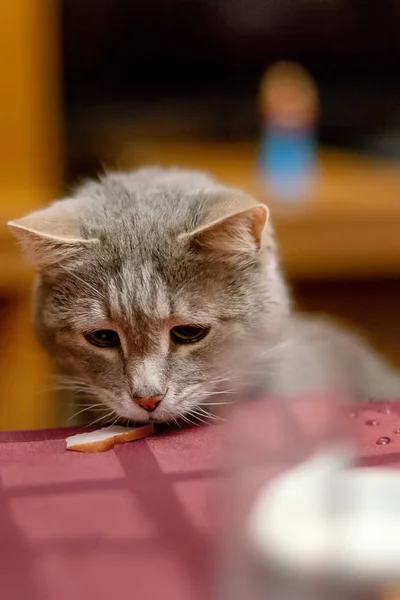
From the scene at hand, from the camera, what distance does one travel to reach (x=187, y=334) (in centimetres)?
86

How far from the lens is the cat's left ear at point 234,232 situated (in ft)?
2.75

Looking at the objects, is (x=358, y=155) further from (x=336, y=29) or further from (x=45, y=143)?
(x=45, y=143)

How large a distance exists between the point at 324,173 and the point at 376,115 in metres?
0.24

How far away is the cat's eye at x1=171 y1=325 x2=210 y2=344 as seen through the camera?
2.81 ft

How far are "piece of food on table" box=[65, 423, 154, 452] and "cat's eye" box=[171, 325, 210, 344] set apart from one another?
0.09 metres

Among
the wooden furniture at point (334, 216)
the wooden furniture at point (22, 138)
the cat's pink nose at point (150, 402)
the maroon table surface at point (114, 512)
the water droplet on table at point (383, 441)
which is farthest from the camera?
the wooden furniture at point (334, 216)

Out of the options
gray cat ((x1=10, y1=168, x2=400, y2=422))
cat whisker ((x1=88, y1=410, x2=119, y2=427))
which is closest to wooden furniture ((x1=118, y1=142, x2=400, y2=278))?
gray cat ((x1=10, y1=168, x2=400, y2=422))

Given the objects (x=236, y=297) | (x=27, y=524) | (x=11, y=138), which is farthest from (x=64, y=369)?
(x=11, y=138)

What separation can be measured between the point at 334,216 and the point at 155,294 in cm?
94

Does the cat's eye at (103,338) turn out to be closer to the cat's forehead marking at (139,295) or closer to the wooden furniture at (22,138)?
the cat's forehead marking at (139,295)

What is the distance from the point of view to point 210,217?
0.88 m

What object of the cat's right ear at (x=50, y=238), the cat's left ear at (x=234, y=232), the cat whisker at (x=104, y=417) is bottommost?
the cat whisker at (x=104, y=417)

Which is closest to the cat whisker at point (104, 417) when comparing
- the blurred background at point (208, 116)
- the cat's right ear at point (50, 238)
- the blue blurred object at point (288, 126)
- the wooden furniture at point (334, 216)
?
the cat's right ear at point (50, 238)

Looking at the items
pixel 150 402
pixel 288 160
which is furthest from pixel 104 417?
pixel 288 160
